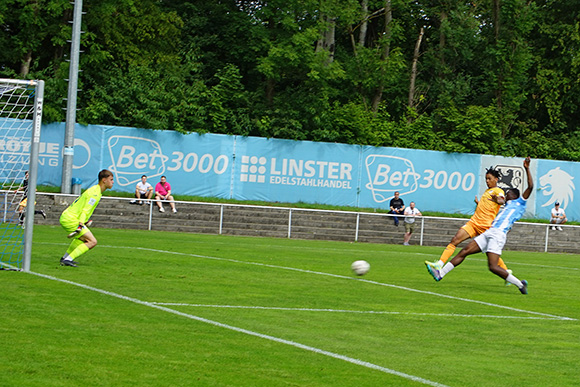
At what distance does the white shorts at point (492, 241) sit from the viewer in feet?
46.3

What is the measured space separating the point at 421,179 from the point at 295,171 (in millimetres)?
5753

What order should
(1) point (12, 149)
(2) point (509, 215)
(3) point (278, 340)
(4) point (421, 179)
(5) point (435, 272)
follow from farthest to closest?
(4) point (421, 179)
(1) point (12, 149)
(5) point (435, 272)
(2) point (509, 215)
(3) point (278, 340)

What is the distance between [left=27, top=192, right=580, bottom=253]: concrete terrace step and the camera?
28.7 metres

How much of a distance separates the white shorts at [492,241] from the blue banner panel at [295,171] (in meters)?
21.9

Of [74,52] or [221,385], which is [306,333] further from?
[74,52]

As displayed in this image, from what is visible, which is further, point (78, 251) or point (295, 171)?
point (295, 171)

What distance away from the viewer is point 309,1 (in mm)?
40812

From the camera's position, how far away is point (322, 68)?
134 ft

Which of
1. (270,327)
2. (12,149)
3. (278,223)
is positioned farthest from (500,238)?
(12,149)

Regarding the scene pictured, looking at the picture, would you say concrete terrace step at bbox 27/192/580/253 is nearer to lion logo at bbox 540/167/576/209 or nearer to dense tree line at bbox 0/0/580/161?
lion logo at bbox 540/167/576/209

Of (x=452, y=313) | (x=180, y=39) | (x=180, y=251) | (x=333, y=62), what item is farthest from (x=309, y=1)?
(x=452, y=313)

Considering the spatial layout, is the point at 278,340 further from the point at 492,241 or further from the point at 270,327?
the point at 492,241

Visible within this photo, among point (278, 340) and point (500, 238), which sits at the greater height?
point (500, 238)

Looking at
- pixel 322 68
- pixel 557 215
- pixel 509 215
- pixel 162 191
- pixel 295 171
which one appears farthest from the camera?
pixel 322 68
